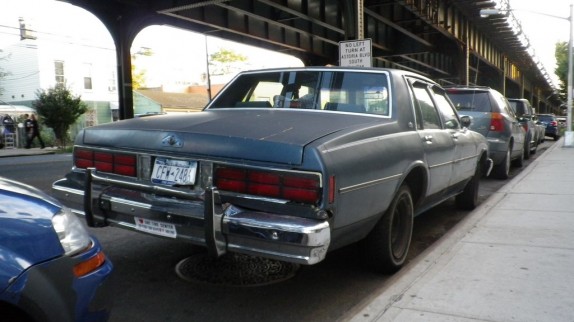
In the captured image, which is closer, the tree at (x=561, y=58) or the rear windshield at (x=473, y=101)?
the rear windshield at (x=473, y=101)

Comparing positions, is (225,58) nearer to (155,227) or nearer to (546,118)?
(546,118)

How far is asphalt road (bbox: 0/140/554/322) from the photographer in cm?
338

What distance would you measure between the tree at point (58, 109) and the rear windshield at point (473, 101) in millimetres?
19142

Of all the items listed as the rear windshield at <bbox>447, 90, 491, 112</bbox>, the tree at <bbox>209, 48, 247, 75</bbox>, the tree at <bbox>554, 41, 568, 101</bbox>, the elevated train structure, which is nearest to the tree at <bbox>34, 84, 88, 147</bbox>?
the elevated train structure

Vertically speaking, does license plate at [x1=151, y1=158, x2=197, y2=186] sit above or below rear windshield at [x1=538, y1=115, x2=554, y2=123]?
above

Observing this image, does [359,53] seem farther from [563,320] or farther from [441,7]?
[441,7]

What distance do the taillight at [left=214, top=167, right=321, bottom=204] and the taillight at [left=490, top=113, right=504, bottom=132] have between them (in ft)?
23.7

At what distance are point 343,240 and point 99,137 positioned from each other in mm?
2004

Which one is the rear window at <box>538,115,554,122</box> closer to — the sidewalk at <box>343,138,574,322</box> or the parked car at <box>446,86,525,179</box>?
the parked car at <box>446,86,525,179</box>

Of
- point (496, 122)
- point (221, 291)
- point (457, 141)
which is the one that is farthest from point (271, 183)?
A: point (496, 122)

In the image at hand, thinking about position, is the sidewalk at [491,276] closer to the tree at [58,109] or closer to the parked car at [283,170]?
the parked car at [283,170]

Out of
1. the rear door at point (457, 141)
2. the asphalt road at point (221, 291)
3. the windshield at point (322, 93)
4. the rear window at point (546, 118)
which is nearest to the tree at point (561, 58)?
the rear window at point (546, 118)

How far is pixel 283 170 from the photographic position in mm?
3020

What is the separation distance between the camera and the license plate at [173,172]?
3.29 metres
